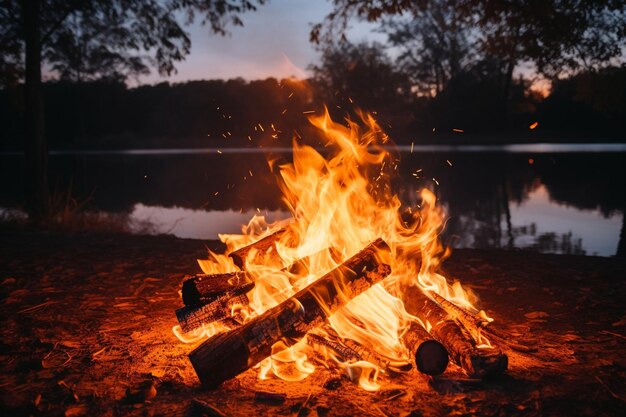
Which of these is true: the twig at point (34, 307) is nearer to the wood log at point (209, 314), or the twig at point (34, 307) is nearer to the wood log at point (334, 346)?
the wood log at point (209, 314)

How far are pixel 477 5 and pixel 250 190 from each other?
606 inches

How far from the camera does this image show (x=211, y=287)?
404 centimetres

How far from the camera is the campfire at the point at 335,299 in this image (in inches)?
125

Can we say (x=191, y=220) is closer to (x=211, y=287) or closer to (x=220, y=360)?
(x=211, y=287)

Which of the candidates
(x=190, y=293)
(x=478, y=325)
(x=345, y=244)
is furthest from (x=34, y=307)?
(x=478, y=325)

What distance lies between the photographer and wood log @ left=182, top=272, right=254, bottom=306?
3.89m

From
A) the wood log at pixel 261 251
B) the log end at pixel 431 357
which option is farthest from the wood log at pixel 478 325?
the wood log at pixel 261 251

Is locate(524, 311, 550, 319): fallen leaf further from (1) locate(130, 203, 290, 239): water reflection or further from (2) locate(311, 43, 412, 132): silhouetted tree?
(2) locate(311, 43, 412, 132): silhouetted tree

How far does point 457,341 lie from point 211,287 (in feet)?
6.55

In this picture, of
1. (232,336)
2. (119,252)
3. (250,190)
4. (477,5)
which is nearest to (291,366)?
(232,336)

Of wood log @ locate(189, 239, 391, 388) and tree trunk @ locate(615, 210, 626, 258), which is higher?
wood log @ locate(189, 239, 391, 388)

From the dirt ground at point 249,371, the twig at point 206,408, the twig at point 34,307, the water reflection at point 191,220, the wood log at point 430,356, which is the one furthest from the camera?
the water reflection at point 191,220

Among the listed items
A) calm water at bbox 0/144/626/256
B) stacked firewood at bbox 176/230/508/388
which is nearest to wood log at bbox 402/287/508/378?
stacked firewood at bbox 176/230/508/388

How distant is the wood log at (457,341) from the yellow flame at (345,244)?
14 centimetres
